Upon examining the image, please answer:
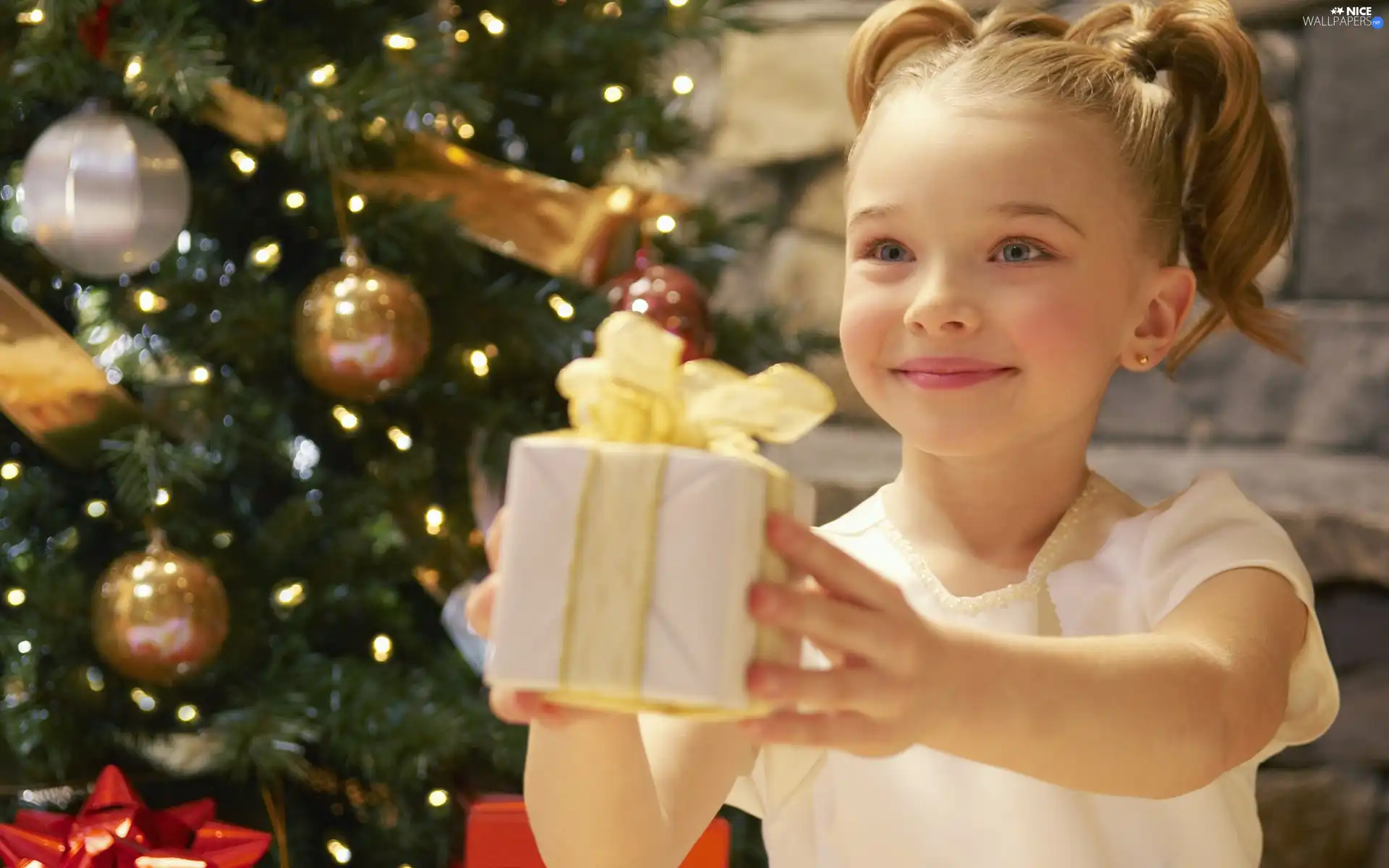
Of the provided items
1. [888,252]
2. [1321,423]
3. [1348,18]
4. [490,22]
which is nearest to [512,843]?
[888,252]

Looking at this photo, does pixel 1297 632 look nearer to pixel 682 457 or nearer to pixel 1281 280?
pixel 682 457

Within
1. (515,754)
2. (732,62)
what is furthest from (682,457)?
Answer: (732,62)

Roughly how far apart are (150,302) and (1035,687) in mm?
1085

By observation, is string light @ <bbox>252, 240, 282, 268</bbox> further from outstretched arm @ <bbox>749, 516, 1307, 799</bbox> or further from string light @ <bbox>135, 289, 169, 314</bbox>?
outstretched arm @ <bbox>749, 516, 1307, 799</bbox>

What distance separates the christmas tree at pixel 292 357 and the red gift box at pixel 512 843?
0.38 metres

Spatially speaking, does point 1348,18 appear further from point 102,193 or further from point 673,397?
point 673,397

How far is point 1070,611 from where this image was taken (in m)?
0.92

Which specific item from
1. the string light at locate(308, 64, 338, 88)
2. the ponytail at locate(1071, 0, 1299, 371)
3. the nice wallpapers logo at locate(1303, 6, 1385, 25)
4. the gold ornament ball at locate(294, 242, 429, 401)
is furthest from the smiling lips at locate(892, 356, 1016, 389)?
the nice wallpapers logo at locate(1303, 6, 1385, 25)

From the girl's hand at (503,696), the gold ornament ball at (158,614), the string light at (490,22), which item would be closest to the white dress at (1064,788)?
the girl's hand at (503,696)

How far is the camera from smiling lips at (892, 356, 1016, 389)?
0.85 metres

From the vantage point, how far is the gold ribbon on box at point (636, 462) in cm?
57

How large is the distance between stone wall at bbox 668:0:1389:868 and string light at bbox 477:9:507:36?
36 cm

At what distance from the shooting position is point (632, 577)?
57 cm

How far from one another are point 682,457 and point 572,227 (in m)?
1.06
